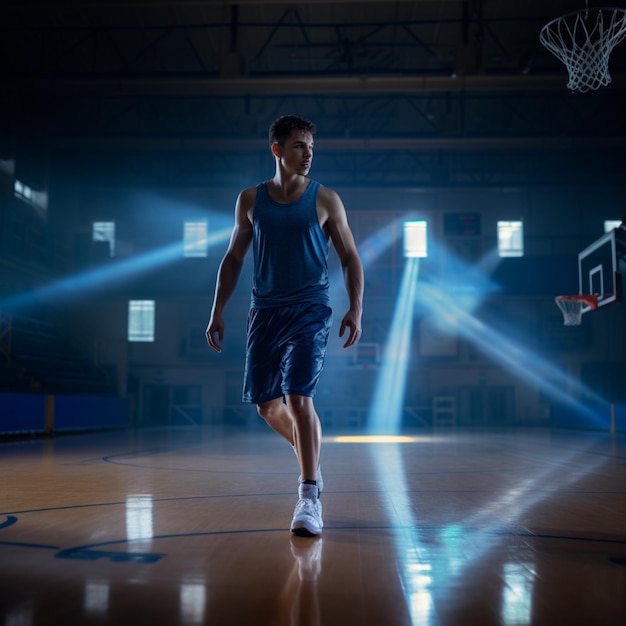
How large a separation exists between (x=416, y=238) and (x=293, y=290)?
18501 millimetres

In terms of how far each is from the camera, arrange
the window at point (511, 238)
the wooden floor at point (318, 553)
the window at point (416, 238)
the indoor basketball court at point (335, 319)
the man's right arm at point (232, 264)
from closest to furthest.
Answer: the wooden floor at point (318, 553)
the indoor basketball court at point (335, 319)
the man's right arm at point (232, 264)
the window at point (416, 238)
the window at point (511, 238)

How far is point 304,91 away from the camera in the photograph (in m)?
13.1

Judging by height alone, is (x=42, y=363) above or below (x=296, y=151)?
below

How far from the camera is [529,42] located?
1216 cm

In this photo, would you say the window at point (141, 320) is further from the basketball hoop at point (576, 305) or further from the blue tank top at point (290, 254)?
the blue tank top at point (290, 254)

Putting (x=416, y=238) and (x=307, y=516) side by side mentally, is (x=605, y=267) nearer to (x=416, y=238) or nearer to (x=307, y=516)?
(x=416, y=238)

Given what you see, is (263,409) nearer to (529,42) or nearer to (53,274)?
(529,42)

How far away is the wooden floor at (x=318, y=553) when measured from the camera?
1.70 metres

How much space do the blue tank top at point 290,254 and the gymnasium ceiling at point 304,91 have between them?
8.48m

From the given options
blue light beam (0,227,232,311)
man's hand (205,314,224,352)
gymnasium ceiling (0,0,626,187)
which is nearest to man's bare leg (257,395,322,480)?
man's hand (205,314,224,352)

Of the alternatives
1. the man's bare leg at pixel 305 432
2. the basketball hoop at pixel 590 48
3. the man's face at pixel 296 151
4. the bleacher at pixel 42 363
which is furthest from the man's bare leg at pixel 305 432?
the bleacher at pixel 42 363

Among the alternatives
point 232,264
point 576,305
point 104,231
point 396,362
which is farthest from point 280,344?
point 104,231

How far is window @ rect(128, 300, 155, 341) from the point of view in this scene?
70.8 ft

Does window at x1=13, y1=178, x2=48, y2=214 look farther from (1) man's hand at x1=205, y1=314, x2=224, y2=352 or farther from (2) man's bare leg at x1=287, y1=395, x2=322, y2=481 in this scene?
(2) man's bare leg at x1=287, y1=395, x2=322, y2=481
